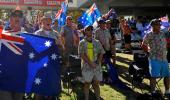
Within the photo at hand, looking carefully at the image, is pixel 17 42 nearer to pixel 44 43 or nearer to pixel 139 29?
pixel 44 43

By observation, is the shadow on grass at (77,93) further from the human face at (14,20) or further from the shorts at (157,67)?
the human face at (14,20)

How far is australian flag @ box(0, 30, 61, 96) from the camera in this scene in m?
6.29

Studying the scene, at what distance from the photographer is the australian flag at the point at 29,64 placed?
6293 mm

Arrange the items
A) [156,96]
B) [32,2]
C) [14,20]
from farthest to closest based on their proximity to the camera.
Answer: [32,2] → [156,96] → [14,20]

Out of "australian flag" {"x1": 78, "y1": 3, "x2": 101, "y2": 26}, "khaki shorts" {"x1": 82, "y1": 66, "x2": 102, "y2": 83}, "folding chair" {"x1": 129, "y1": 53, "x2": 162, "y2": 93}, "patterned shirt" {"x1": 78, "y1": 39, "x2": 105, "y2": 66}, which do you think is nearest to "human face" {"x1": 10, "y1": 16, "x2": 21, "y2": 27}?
"patterned shirt" {"x1": 78, "y1": 39, "x2": 105, "y2": 66}

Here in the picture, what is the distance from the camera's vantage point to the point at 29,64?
695 cm

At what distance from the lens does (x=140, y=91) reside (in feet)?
36.4

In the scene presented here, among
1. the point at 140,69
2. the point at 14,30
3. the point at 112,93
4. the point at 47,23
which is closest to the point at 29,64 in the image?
the point at 14,30

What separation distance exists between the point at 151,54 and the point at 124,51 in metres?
11.3

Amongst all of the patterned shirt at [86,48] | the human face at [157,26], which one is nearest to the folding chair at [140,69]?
the human face at [157,26]

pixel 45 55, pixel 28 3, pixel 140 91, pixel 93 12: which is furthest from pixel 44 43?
pixel 28 3

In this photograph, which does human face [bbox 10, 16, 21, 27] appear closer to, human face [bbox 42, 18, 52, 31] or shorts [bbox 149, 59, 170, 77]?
human face [bbox 42, 18, 52, 31]

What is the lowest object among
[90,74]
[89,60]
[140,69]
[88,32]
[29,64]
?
[140,69]

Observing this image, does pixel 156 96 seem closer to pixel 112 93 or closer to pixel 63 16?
pixel 112 93
